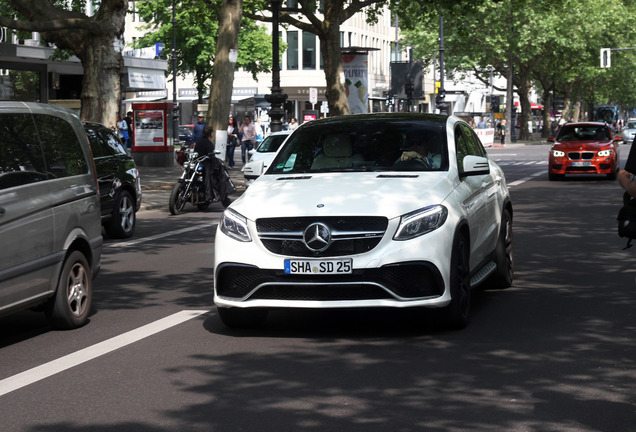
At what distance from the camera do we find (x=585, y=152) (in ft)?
100

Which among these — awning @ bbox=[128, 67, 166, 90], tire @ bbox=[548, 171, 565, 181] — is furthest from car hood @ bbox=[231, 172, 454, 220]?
awning @ bbox=[128, 67, 166, 90]

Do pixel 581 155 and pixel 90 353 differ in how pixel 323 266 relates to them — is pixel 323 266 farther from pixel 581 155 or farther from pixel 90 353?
pixel 581 155

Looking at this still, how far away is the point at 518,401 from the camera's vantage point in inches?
246

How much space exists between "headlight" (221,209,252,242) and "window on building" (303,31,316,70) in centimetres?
8625

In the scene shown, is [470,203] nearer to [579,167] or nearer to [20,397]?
[20,397]

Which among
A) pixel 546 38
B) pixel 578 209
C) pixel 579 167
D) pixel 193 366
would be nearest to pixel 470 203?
pixel 193 366

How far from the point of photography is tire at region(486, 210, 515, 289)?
10539mm

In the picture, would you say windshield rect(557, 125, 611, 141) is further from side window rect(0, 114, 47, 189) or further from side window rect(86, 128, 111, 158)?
side window rect(0, 114, 47, 189)

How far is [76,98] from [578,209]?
30461 mm

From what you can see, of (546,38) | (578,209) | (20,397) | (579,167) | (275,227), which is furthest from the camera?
(546,38)

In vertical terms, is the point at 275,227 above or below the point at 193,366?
above

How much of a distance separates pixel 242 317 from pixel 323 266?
92 centimetres

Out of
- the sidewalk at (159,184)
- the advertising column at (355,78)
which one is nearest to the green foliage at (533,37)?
the advertising column at (355,78)

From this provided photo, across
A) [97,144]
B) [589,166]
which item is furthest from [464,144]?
[589,166]
